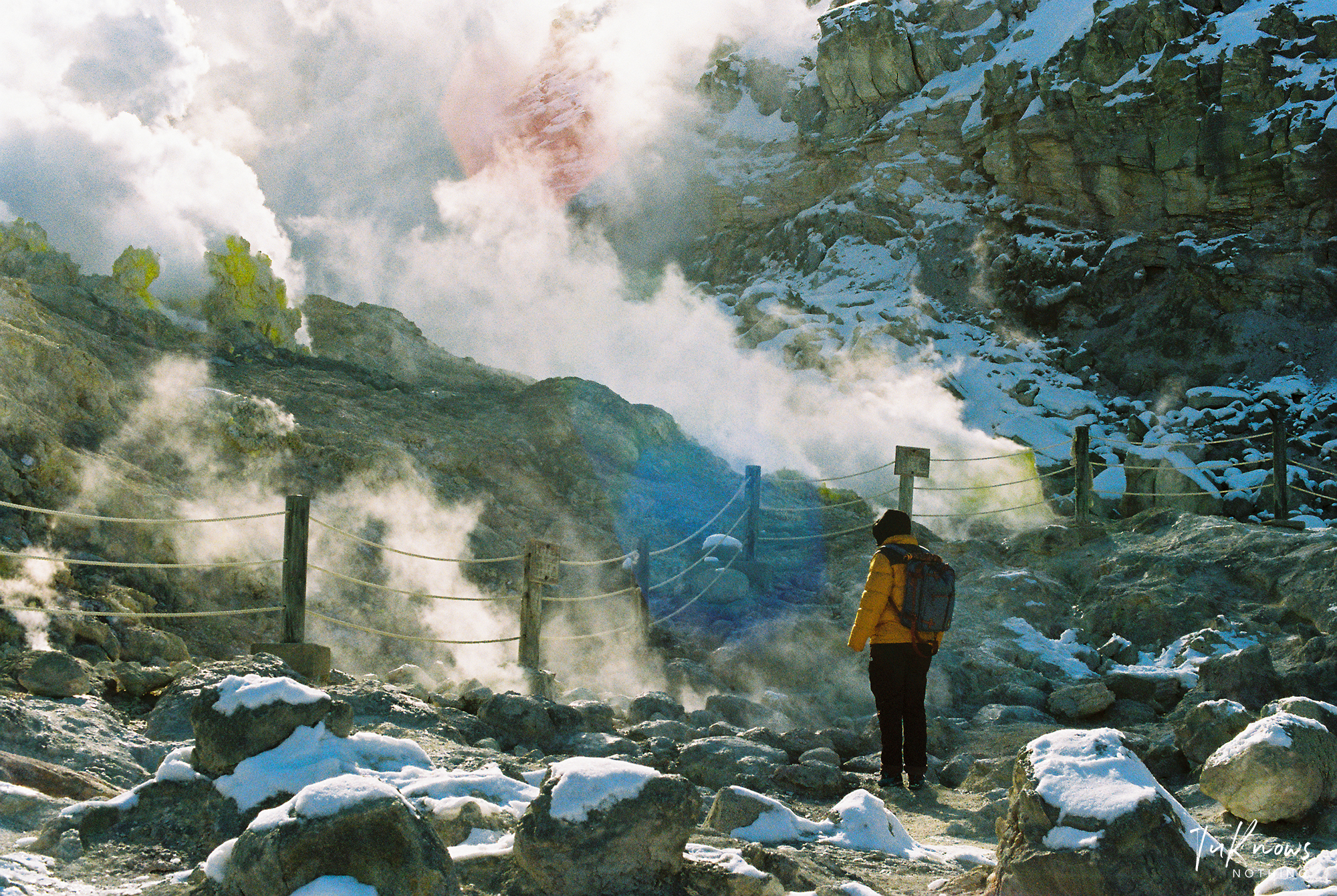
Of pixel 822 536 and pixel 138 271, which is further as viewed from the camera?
pixel 138 271

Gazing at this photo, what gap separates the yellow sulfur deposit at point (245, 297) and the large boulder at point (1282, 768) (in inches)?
497

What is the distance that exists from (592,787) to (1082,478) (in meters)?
9.41

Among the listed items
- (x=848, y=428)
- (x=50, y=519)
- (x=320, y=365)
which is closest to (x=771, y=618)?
(x=50, y=519)

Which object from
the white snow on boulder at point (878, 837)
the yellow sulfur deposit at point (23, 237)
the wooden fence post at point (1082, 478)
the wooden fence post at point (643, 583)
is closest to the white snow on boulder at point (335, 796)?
the white snow on boulder at point (878, 837)

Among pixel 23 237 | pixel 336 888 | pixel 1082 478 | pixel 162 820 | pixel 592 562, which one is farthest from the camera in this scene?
pixel 23 237

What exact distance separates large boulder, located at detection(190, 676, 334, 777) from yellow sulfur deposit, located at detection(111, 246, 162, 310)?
444 inches

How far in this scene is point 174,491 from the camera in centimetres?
830

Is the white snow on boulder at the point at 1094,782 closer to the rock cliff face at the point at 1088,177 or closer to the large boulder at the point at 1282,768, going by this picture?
the large boulder at the point at 1282,768

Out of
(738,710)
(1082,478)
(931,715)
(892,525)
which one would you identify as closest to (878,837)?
(892,525)

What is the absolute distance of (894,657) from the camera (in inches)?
207

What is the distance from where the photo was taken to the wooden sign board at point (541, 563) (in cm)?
741

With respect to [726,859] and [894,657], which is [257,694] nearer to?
[726,859]

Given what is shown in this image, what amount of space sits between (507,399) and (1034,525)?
685 centimetres

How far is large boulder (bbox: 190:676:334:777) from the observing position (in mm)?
3295
